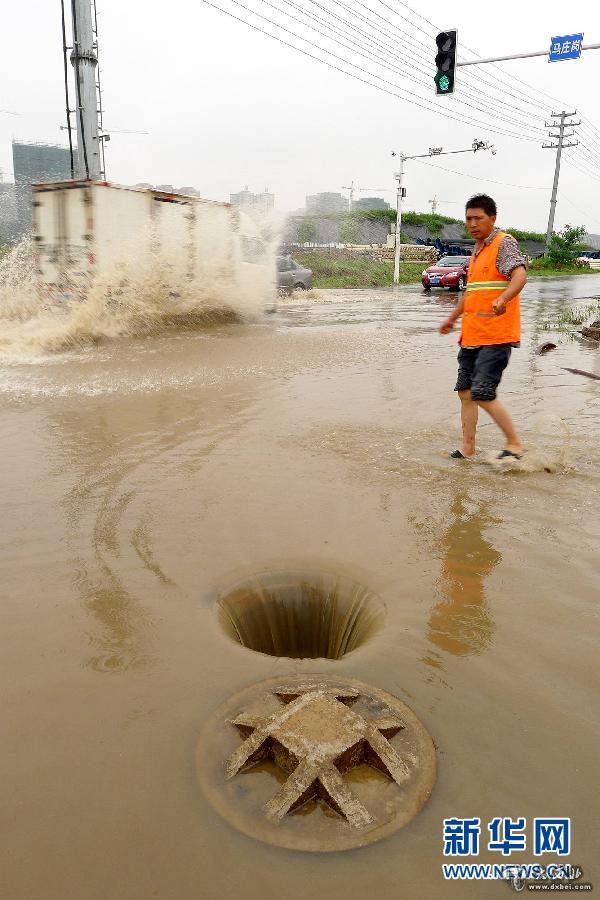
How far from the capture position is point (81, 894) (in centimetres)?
158

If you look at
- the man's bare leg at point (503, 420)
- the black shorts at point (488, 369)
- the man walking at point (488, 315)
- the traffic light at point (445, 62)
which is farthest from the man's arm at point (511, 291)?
the traffic light at point (445, 62)

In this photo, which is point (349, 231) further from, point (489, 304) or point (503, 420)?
point (503, 420)

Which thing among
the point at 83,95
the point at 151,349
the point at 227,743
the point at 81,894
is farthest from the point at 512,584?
the point at 83,95

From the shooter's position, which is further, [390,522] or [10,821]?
[390,522]

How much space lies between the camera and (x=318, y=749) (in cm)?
195

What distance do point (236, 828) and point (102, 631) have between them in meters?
1.16

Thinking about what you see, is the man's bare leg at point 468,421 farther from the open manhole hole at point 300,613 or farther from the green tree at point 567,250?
the green tree at point 567,250

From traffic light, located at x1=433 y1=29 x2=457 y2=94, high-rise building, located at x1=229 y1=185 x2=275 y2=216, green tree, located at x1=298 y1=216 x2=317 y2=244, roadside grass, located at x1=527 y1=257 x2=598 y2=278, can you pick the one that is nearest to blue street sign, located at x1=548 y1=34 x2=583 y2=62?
traffic light, located at x1=433 y1=29 x2=457 y2=94

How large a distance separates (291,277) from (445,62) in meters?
9.40

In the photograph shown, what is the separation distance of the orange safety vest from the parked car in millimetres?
18099

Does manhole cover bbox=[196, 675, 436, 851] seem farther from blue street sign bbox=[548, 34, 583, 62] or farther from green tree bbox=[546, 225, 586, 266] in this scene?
green tree bbox=[546, 225, 586, 266]

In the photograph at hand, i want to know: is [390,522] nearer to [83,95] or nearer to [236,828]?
[236,828]

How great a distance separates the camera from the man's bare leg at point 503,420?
4594 millimetres

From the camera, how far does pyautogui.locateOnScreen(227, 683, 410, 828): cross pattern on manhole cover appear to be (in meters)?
1.81
